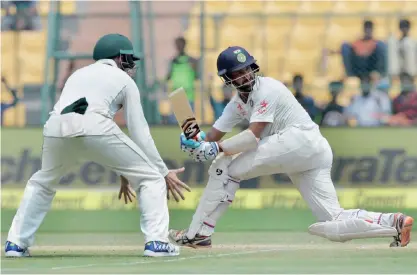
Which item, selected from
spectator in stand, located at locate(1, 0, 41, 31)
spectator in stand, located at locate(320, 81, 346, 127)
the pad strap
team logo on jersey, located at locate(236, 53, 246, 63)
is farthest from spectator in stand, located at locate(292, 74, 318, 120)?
team logo on jersey, located at locate(236, 53, 246, 63)

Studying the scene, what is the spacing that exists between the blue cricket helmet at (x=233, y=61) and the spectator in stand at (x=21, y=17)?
7.45m

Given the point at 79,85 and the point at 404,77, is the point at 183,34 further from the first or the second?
the point at 79,85

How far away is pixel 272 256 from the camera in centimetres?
898

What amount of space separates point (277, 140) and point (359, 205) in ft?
15.3

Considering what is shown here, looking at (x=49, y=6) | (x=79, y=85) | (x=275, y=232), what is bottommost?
(x=275, y=232)

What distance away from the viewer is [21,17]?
664 inches

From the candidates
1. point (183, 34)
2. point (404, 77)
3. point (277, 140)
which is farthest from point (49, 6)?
point (277, 140)

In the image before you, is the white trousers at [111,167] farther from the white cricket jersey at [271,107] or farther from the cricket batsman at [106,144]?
the white cricket jersey at [271,107]

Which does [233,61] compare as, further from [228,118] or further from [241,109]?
[228,118]

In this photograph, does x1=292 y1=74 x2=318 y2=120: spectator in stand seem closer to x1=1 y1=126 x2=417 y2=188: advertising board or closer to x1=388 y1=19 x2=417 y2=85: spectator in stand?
x1=1 y1=126 x2=417 y2=188: advertising board

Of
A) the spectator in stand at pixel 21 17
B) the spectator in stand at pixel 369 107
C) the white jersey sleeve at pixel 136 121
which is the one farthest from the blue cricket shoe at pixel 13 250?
the spectator in stand at pixel 21 17

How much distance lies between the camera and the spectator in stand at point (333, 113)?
1487 centimetres

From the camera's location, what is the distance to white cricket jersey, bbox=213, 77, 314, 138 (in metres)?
9.59

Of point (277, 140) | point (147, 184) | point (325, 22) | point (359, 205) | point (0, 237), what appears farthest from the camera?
point (325, 22)
